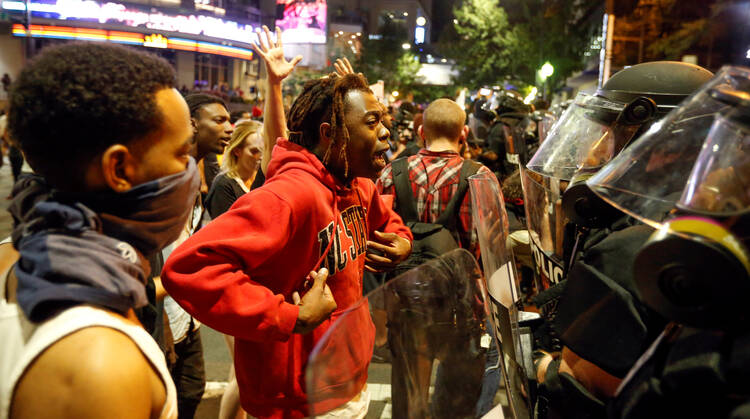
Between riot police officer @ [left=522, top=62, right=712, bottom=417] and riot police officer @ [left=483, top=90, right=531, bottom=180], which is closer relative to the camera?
riot police officer @ [left=522, top=62, right=712, bottom=417]

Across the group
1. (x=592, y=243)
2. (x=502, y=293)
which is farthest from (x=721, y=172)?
(x=592, y=243)

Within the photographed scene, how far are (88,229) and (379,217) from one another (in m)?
1.91

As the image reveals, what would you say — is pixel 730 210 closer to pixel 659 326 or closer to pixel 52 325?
pixel 659 326

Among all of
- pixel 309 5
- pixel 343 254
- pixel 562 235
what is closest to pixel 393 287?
pixel 343 254

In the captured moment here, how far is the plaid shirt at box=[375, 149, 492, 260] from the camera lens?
468cm

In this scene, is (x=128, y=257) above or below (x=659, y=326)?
above

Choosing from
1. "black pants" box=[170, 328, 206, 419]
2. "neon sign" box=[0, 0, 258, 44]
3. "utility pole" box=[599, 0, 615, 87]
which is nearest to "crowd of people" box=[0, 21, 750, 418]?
"black pants" box=[170, 328, 206, 419]

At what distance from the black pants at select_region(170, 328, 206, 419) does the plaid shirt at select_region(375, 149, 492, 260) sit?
203 centimetres

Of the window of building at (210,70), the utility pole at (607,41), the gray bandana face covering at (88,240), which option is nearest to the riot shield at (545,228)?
the gray bandana face covering at (88,240)

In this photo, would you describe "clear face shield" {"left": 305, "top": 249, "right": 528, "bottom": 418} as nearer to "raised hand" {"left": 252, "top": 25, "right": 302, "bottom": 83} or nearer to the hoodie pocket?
the hoodie pocket

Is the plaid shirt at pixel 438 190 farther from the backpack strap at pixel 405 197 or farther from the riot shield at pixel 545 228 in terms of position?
the riot shield at pixel 545 228

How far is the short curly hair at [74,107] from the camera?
4.16 ft

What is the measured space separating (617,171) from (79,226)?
1.27 m

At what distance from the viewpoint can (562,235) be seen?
2.51 meters
